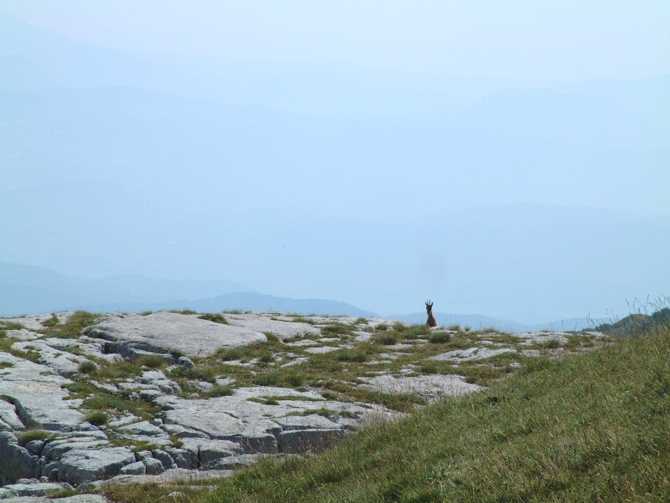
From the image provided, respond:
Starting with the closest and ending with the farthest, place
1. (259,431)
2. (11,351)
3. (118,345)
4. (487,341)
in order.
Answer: (259,431) < (11,351) < (118,345) < (487,341)

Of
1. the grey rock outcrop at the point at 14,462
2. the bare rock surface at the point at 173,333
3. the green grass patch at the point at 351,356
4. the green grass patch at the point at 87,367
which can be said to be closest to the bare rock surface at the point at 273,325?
the bare rock surface at the point at 173,333

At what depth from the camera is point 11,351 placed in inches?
632

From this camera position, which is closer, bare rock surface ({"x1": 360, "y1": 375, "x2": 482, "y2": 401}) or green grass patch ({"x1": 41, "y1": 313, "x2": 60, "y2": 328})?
bare rock surface ({"x1": 360, "y1": 375, "x2": 482, "y2": 401})

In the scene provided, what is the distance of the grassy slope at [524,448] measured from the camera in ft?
18.3

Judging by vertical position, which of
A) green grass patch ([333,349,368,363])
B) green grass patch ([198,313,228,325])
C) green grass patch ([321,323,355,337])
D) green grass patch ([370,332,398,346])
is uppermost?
green grass patch ([198,313,228,325])

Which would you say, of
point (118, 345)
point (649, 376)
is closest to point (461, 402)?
point (649, 376)

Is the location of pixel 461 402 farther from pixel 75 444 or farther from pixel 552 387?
pixel 75 444

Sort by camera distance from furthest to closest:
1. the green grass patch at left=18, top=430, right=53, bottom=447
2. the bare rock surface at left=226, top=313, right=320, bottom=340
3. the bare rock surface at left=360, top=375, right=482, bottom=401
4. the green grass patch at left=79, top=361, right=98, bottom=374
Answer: the bare rock surface at left=226, top=313, right=320, bottom=340 < the green grass patch at left=79, top=361, right=98, bottom=374 < the bare rock surface at left=360, top=375, right=482, bottom=401 < the green grass patch at left=18, top=430, right=53, bottom=447

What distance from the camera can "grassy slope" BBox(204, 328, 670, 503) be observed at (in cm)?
559

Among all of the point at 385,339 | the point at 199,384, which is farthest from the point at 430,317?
the point at 199,384

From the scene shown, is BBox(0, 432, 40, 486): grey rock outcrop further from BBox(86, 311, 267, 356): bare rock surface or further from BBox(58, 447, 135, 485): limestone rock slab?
BBox(86, 311, 267, 356): bare rock surface

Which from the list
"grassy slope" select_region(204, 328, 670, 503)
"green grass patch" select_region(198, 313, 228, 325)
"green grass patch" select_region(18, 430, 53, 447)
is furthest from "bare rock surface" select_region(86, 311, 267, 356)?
"grassy slope" select_region(204, 328, 670, 503)

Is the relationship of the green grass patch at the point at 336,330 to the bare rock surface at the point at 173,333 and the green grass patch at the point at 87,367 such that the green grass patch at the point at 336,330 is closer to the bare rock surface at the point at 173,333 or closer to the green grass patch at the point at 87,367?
the bare rock surface at the point at 173,333

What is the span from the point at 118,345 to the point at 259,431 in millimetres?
7748
